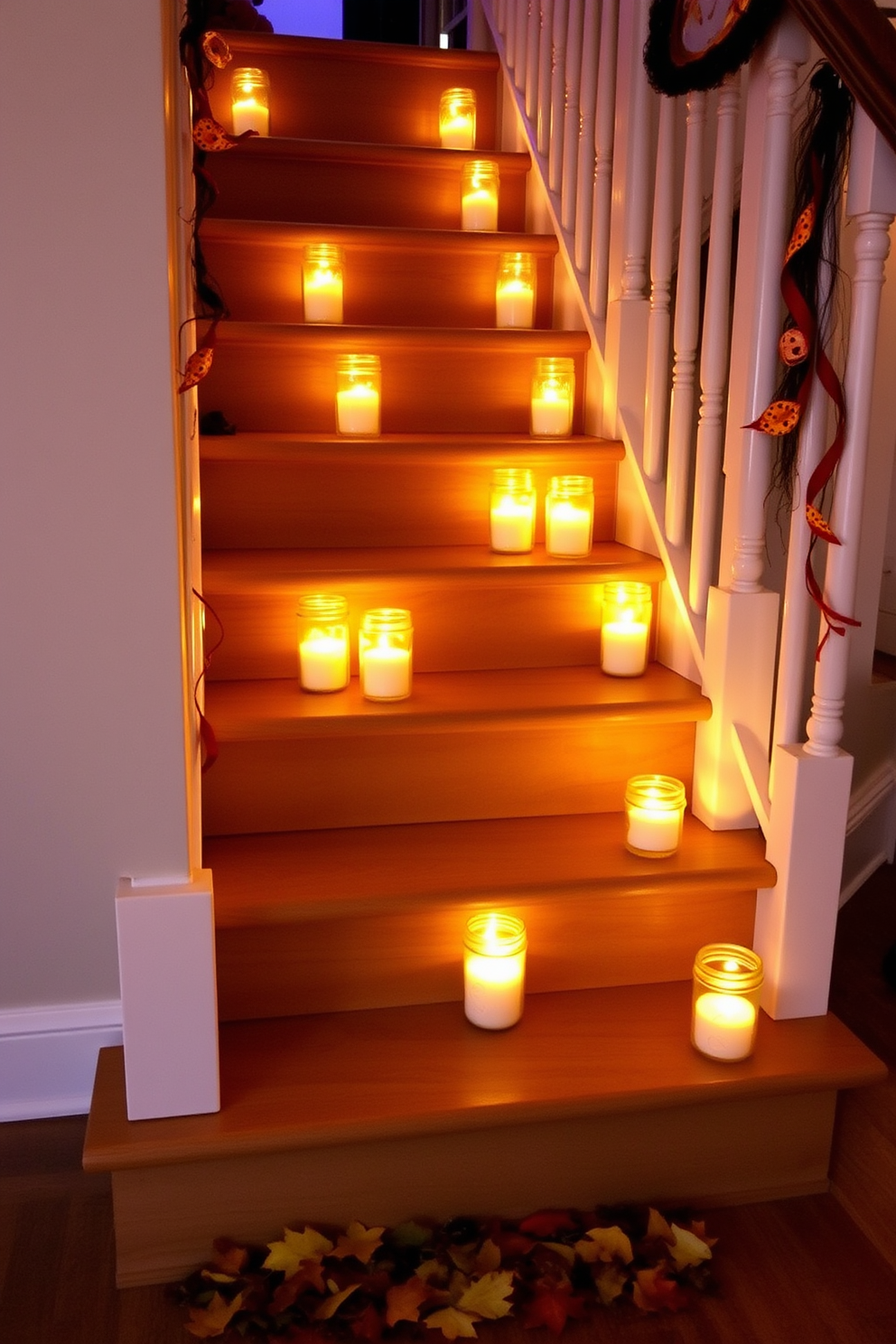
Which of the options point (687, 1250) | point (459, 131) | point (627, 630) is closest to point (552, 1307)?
point (687, 1250)

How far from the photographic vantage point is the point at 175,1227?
1.43m

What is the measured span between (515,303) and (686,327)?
0.55 meters

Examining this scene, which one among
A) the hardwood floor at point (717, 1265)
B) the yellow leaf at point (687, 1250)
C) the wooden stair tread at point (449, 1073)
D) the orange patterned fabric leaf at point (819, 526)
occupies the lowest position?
the hardwood floor at point (717, 1265)

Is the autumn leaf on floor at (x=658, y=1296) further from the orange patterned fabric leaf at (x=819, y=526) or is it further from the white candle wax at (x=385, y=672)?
the orange patterned fabric leaf at (x=819, y=526)

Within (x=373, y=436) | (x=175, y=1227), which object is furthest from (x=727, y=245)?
(x=175, y=1227)

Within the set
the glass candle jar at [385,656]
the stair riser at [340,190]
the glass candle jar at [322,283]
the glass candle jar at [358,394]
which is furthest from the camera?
the stair riser at [340,190]

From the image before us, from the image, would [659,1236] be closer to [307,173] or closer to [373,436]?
[373,436]

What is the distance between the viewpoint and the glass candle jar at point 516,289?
2322mm

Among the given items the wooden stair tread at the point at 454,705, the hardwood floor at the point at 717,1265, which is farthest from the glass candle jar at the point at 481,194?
the hardwood floor at the point at 717,1265

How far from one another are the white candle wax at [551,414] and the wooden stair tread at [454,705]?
505 mm

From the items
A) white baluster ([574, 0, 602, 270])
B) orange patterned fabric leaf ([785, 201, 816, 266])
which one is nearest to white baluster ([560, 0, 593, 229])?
white baluster ([574, 0, 602, 270])

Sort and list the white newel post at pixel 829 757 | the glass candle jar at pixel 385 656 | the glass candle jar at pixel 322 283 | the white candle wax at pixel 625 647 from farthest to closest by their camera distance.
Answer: the glass candle jar at pixel 322 283
the white candle wax at pixel 625 647
the glass candle jar at pixel 385 656
the white newel post at pixel 829 757

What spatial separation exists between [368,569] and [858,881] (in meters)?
1.39

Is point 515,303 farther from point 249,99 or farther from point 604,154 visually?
point 249,99
